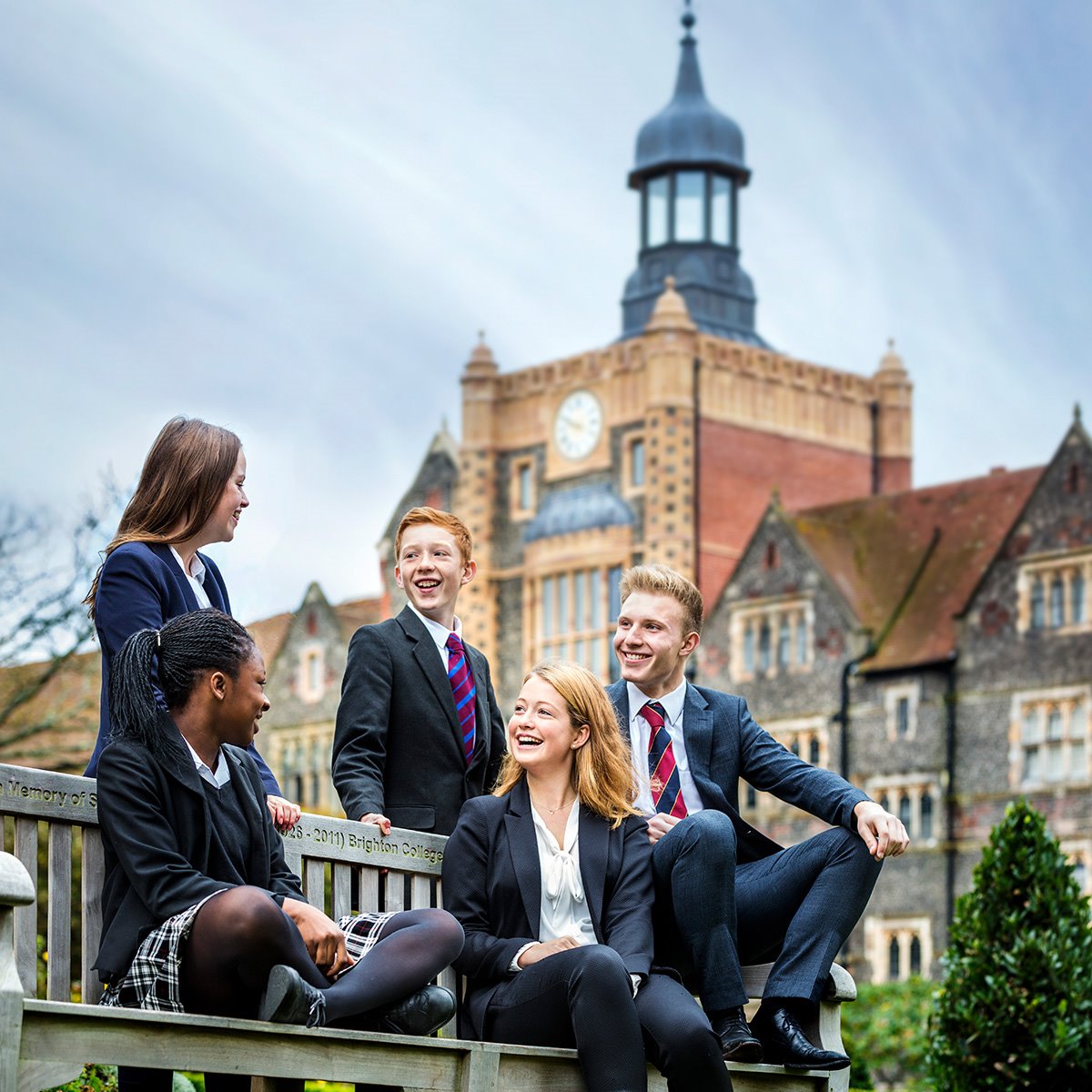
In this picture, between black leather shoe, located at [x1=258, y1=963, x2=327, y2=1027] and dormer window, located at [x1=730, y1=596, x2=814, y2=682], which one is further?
dormer window, located at [x1=730, y1=596, x2=814, y2=682]

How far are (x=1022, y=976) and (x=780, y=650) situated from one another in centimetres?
2244

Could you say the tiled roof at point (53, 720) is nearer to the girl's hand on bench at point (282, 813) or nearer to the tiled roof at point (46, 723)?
the tiled roof at point (46, 723)

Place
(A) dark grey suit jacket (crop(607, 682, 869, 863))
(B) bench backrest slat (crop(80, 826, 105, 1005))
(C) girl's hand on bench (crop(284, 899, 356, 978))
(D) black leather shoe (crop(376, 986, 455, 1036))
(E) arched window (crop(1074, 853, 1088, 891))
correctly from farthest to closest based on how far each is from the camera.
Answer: (E) arched window (crop(1074, 853, 1088, 891)), (A) dark grey suit jacket (crop(607, 682, 869, 863)), (B) bench backrest slat (crop(80, 826, 105, 1005)), (D) black leather shoe (crop(376, 986, 455, 1036)), (C) girl's hand on bench (crop(284, 899, 356, 978))

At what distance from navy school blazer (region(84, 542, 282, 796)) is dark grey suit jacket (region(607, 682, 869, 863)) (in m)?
1.30

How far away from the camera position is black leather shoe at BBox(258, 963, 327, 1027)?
420 cm

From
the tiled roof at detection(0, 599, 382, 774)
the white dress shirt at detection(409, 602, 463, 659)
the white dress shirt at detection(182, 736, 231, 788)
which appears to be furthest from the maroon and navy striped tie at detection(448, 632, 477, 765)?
the tiled roof at detection(0, 599, 382, 774)

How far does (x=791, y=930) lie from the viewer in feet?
17.7

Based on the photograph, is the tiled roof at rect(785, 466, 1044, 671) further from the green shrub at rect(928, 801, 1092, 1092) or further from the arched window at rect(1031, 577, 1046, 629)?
the green shrub at rect(928, 801, 1092, 1092)

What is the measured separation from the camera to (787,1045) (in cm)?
530

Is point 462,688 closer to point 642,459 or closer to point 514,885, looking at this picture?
point 514,885

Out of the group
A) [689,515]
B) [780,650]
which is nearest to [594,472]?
[689,515]

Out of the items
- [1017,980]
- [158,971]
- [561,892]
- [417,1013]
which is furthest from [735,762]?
[1017,980]

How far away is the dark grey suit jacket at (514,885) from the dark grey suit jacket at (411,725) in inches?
20.1

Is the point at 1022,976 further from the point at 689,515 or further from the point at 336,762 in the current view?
the point at 689,515
